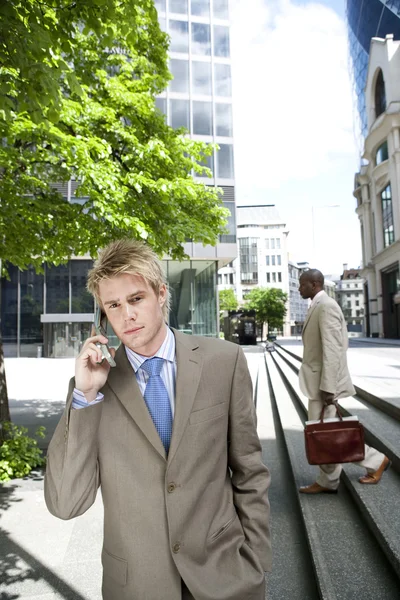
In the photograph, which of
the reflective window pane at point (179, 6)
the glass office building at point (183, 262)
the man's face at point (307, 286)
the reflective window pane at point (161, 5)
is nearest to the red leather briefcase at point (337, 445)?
the man's face at point (307, 286)

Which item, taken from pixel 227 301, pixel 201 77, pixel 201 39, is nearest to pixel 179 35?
pixel 201 39

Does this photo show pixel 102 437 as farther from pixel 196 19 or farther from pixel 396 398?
pixel 196 19

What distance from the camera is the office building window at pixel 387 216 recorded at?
4538 cm

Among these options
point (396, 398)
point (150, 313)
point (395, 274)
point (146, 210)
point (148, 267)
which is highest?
point (395, 274)

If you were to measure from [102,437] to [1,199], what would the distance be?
6.28m

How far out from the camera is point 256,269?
346 feet

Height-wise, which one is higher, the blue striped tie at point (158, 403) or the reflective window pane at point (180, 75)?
the reflective window pane at point (180, 75)

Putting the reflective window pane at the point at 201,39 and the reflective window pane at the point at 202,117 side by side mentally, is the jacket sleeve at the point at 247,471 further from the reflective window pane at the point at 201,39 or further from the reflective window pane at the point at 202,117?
the reflective window pane at the point at 201,39

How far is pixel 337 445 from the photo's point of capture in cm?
386

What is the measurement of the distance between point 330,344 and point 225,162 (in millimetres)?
27257

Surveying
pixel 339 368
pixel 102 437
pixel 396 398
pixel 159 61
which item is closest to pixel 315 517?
pixel 339 368

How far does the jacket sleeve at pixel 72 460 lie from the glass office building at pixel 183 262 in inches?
1087

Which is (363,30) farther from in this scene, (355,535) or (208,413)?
(208,413)

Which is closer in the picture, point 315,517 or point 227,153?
point 315,517
